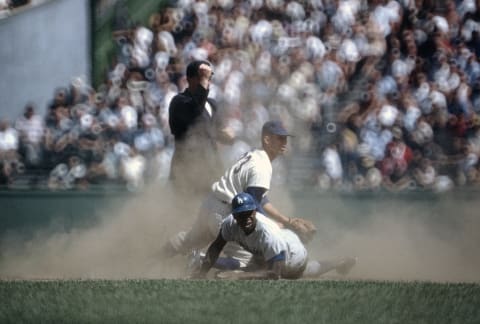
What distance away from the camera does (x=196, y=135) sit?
1013cm

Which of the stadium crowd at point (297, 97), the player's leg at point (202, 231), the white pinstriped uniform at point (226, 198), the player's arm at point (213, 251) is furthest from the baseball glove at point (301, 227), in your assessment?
the stadium crowd at point (297, 97)

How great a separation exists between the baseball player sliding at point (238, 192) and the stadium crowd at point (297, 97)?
3.31 metres

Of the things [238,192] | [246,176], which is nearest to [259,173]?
[246,176]

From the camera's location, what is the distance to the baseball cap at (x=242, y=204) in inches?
326

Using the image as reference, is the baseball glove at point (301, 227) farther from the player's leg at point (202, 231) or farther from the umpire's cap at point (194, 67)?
the umpire's cap at point (194, 67)

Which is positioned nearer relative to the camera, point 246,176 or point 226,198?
point 246,176

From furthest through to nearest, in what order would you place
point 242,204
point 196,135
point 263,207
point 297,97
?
point 297,97 → point 196,135 → point 263,207 → point 242,204

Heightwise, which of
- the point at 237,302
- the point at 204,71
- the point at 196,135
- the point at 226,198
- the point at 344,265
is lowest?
the point at 344,265

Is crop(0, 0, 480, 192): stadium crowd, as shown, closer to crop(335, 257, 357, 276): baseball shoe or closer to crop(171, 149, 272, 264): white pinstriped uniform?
crop(171, 149, 272, 264): white pinstriped uniform

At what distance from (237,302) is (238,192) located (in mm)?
2150

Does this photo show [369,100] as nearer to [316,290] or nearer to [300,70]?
[300,70]

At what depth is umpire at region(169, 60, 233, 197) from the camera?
32.9ft

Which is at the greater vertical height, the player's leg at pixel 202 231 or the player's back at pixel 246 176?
the player's back at pixel 246 176

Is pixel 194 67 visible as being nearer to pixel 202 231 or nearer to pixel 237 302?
pixel 202 231
